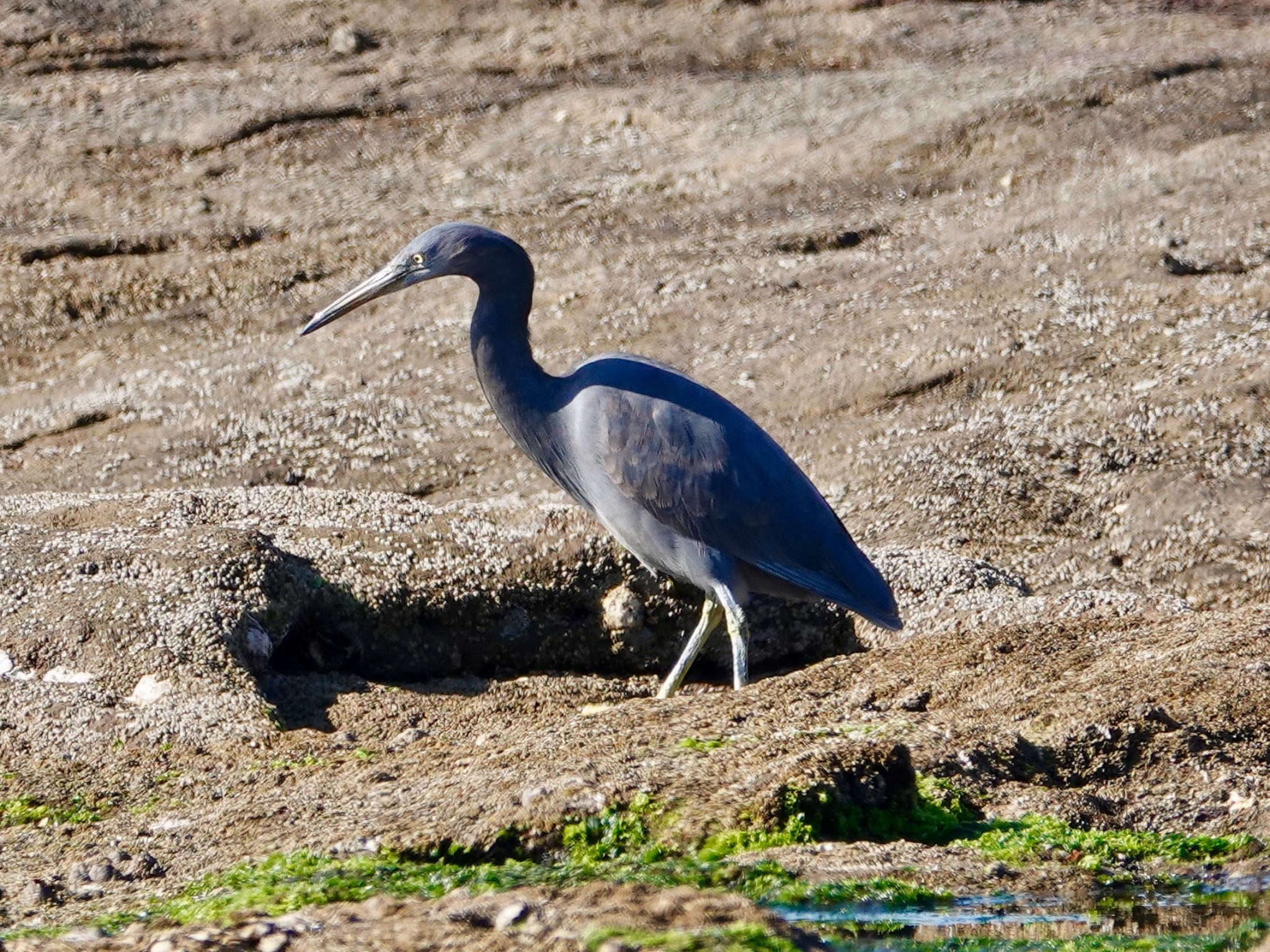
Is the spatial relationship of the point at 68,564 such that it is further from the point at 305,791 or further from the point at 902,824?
the point at 902,824

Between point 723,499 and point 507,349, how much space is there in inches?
33.9

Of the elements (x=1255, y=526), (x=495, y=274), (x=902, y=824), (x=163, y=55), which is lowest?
(x=1255, y=526)

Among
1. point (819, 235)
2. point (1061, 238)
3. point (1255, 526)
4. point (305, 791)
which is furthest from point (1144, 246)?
point (305, 791)

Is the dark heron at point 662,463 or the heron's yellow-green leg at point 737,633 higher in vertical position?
the dark heron at point 662,463

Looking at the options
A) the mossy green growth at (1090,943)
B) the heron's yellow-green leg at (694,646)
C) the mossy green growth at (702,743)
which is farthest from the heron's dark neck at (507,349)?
the mossy green growth at (1090,943)

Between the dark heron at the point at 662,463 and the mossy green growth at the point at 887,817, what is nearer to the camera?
the mossy green growth at the point at 887,817

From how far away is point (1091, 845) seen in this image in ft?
11.7

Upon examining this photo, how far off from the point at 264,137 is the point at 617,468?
18.9 ft

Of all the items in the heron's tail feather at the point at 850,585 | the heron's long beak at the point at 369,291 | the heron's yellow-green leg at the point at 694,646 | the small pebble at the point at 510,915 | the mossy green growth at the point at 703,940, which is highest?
the heron's long beak at the point at 369,291

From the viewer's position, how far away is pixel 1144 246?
871cm

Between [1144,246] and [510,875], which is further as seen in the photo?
[1144,246]

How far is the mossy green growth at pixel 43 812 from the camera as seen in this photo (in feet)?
14.0

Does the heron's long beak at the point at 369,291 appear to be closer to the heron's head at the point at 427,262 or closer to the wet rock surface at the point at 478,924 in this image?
the heron's head at the point at 427,262

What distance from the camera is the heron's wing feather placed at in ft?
18.2
